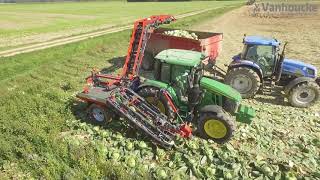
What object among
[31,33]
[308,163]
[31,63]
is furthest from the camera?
[31,33]

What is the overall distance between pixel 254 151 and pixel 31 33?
27862mm

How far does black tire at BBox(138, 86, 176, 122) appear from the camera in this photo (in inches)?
350

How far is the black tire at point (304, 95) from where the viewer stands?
10945mm

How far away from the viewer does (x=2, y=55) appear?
19.8 meters

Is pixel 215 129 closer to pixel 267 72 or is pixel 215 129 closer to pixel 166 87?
pixel 166 87

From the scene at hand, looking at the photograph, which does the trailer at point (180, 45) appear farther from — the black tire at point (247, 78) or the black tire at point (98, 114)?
the black tire at point (98, 114)

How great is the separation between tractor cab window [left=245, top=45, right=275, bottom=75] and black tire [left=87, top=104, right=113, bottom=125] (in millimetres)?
5807

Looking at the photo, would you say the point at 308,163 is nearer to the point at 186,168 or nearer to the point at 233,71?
the point at 186,168

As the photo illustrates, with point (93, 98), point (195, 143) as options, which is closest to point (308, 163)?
point (195, 143)

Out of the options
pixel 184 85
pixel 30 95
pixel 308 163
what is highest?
pixel 184 85

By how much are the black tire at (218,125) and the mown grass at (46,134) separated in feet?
7.27

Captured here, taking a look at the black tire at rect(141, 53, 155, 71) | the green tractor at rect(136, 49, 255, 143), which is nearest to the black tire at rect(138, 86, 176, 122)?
the green tractor at rect(136, 49, 255, 143)

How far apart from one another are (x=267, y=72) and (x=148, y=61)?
5.92 metres

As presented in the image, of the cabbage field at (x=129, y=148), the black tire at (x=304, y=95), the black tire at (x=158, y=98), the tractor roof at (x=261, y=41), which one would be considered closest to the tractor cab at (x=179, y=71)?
the black tire at (x=158, y=98)
